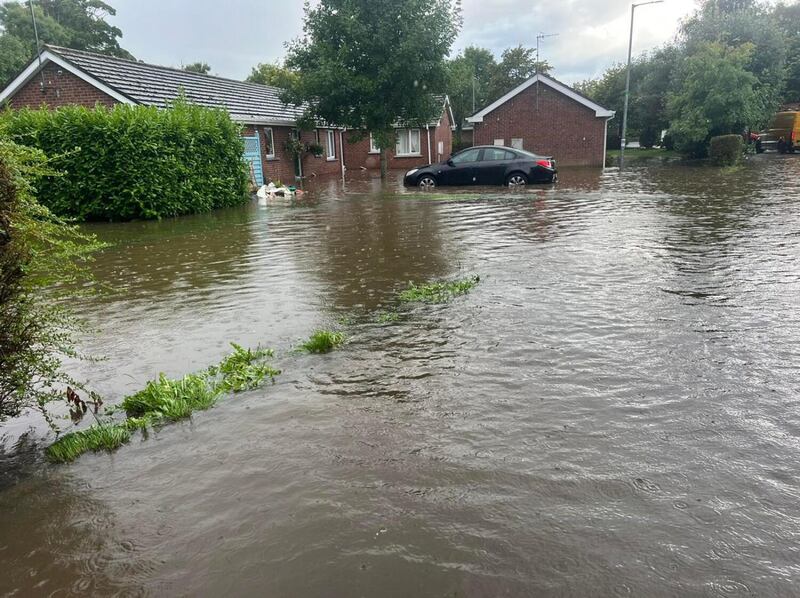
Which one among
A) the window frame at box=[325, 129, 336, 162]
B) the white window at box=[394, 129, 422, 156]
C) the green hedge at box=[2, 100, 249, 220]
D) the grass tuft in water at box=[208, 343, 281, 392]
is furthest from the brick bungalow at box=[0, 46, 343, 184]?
the grass tuft in water at box=[208, 343, 281, 392]

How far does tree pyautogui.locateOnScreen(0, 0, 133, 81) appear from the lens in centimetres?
4319

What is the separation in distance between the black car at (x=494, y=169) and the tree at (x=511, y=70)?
43.7m

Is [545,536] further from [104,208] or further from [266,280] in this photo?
[104,208]

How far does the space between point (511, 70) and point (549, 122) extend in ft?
104

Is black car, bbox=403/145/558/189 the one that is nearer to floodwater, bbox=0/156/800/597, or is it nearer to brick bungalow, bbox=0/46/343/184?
brick bungalow, bbox=0/46/343/184

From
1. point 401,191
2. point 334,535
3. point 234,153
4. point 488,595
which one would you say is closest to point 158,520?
point 334,535

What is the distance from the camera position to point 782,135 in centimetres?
3650

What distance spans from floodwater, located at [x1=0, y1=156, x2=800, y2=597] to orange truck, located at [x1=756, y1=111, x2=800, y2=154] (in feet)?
115

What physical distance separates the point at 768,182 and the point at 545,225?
12.2 metres

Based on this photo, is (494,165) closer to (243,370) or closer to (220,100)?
(220,100)

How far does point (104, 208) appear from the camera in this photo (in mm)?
14773

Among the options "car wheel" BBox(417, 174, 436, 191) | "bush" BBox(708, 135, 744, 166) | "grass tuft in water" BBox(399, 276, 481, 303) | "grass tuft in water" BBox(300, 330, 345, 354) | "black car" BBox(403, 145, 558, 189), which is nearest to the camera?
"grass tuft in water" BBox(300, 330, 345, 354)

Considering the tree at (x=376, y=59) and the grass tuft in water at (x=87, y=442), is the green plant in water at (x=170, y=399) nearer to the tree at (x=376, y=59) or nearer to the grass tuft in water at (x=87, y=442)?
the grass tuft in water at (x=87, y=442)

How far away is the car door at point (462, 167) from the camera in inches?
832
